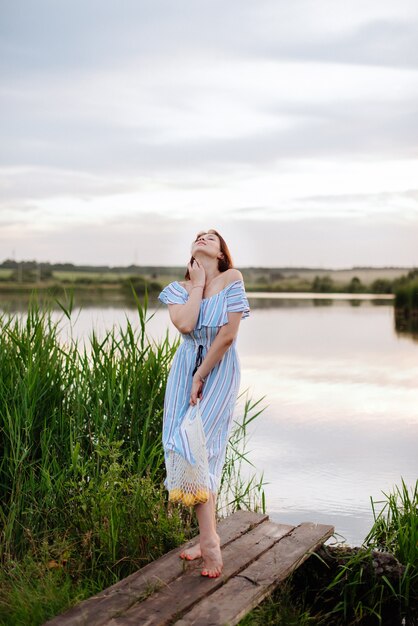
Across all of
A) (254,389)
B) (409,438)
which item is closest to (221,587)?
(409,438)

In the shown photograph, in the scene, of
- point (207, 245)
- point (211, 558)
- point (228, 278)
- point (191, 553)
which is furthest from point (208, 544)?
point (207, 245)

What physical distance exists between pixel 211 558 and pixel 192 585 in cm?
17

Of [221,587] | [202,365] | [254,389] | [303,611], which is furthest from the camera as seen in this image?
[254,389]

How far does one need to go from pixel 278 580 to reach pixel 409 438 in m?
7.67

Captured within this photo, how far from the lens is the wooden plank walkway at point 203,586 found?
110 inches

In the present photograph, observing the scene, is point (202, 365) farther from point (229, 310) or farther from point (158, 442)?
point (158, 442)

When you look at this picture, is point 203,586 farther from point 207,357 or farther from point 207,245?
point 207,245

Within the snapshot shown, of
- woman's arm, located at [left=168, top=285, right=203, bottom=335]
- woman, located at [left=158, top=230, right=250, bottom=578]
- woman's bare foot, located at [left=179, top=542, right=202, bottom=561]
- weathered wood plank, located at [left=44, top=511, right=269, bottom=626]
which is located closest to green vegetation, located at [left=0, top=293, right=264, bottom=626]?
weathered wood plank, located at [left=44, top=511, right=269, bottom=626]

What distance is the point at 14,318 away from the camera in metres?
4.90

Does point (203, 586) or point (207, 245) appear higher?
point (207, 245)

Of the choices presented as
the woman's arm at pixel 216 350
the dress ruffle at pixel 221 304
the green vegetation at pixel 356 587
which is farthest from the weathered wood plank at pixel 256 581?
the dress ruffle at pixel 221 304

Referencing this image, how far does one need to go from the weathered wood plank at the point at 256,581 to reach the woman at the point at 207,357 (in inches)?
9.2

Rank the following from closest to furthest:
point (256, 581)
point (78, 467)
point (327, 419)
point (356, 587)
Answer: point (256, 581) < point (356, 587) < point (78, 467) < point (327, 419)

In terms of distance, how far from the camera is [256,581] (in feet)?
10.3
